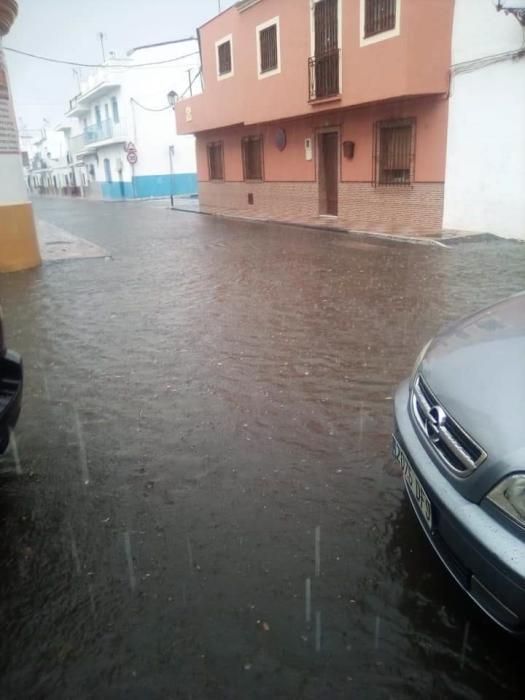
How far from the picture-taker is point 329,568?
7.95ft

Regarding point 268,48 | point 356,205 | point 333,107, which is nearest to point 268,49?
point 268,48

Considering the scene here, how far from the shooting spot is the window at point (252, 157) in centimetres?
2086

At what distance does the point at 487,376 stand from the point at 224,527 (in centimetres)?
135

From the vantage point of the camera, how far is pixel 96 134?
4169cm

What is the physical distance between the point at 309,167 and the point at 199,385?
14.9 m

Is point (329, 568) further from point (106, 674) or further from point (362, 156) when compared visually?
point (362, 156)

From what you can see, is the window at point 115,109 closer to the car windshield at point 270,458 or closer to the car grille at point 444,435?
the car windshield at point 270,458

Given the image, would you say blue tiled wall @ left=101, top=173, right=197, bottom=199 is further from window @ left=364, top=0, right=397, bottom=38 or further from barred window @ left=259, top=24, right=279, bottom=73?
window @ left=364, top=0, right=397, bottom=38

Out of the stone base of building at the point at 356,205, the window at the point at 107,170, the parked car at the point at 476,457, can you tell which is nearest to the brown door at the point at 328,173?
the stone base of building at the point at 356,205

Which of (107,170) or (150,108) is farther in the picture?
(107,170)

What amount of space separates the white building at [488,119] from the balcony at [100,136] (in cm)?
2920

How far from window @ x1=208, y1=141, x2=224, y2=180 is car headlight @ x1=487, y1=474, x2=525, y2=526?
23.2m

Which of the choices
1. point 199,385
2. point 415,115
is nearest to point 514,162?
point 415,115

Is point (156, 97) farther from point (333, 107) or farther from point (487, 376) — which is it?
point (487, 376)
